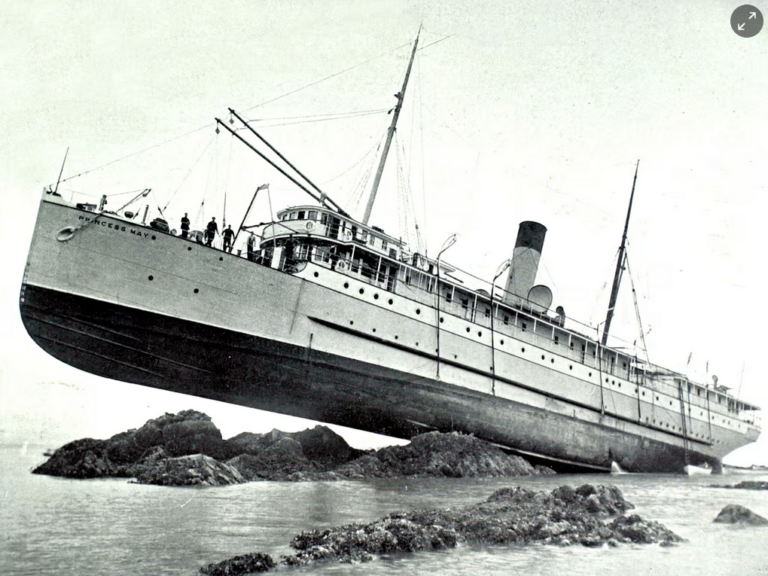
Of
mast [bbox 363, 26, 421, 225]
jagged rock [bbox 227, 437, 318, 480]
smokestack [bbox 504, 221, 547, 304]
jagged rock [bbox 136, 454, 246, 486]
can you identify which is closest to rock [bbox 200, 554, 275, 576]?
jagged rock [bbox 136, 454, 246, 486]

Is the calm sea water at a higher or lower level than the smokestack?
lower

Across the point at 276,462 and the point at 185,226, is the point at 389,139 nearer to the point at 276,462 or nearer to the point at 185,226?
the point at 185,226

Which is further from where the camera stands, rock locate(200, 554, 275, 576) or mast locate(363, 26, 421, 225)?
mast locate(363, 26, 421, 225)

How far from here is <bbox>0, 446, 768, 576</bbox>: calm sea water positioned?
17.1 feet

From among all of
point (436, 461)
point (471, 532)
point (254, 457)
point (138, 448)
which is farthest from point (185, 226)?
point (471, 532)

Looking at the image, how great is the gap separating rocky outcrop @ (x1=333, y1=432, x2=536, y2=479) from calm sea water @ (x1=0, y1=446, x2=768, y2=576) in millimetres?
3854

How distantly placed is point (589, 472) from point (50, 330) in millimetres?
19609

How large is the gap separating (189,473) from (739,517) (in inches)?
372

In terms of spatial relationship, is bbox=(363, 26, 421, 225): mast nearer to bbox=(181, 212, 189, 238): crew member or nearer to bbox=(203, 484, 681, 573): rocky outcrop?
bbox=(181, 212, 189, 238): crew member

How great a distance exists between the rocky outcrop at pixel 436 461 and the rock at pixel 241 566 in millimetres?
8664

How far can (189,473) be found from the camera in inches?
420

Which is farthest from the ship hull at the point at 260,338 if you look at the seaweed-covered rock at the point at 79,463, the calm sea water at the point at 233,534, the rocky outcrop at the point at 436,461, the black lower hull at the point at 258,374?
the calm sea water at the point at 233,534

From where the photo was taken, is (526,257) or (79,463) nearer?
(79,463)

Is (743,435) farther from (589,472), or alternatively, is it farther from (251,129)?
(251,129)
